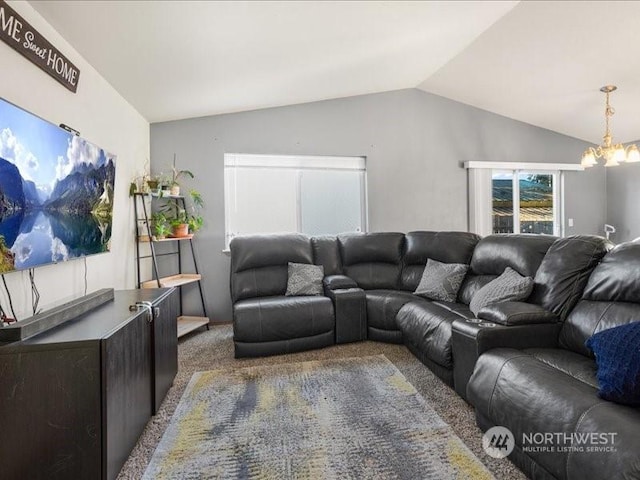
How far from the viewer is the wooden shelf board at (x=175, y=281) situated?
330 centimetres

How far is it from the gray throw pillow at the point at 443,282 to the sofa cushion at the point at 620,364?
1625 mm

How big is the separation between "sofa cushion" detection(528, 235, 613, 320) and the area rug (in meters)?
1.02

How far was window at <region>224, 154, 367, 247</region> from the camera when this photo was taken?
164 inches

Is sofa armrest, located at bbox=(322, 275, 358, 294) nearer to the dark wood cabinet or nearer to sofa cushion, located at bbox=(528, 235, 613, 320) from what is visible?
sofa cushion, located at bbox=(528, 235, 613, 320)

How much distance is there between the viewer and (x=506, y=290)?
232 centimetres

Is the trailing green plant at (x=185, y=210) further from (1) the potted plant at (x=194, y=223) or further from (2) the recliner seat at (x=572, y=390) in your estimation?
(2) the recliner seat at (x=572, y=390)

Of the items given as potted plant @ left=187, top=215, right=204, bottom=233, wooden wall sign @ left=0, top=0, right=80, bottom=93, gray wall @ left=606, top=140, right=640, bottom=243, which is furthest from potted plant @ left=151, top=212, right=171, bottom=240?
gray wall @ left=606, top=140, right=640, bottom=243

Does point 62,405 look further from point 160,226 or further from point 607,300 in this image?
point 607,300

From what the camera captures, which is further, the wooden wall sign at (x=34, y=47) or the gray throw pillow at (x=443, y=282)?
the gray throw pillow at (x=443, y=282)

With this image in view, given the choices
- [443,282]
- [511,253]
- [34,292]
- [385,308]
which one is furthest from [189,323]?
[511,253]

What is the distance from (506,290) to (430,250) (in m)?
1.25

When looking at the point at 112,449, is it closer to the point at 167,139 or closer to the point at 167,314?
the point at 167,314

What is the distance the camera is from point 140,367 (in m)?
1.76

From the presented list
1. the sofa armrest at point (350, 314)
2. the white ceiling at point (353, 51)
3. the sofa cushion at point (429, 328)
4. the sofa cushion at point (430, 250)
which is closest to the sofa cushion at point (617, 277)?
the sofa cushion at point (429, 328)
